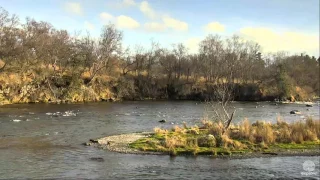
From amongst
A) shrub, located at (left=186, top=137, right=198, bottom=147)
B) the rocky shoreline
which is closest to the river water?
the rocky shoreline

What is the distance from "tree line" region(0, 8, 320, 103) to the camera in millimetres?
82938

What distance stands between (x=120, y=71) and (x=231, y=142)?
8363cm

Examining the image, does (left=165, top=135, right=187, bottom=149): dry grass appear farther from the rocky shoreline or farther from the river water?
the river water

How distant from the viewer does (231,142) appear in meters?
31.1

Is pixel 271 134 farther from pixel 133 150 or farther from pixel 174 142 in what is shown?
pixel 133 150

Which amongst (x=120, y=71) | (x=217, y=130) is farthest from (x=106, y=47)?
(x=217, y=130)

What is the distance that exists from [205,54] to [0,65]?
70121mm

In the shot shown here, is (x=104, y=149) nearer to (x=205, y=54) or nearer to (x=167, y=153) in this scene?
(x=167, y=153)

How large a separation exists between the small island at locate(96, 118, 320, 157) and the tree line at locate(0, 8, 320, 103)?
3897cm

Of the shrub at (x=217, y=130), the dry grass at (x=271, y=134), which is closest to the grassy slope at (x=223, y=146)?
the dry grass at (x=271, y=134)

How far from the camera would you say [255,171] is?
2402 cm

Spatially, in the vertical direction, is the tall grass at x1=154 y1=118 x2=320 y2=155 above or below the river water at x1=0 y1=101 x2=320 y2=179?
above

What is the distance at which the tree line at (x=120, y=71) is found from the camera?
3265 inches

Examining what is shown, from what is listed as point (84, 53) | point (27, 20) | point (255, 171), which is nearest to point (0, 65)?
point (27, 20)
